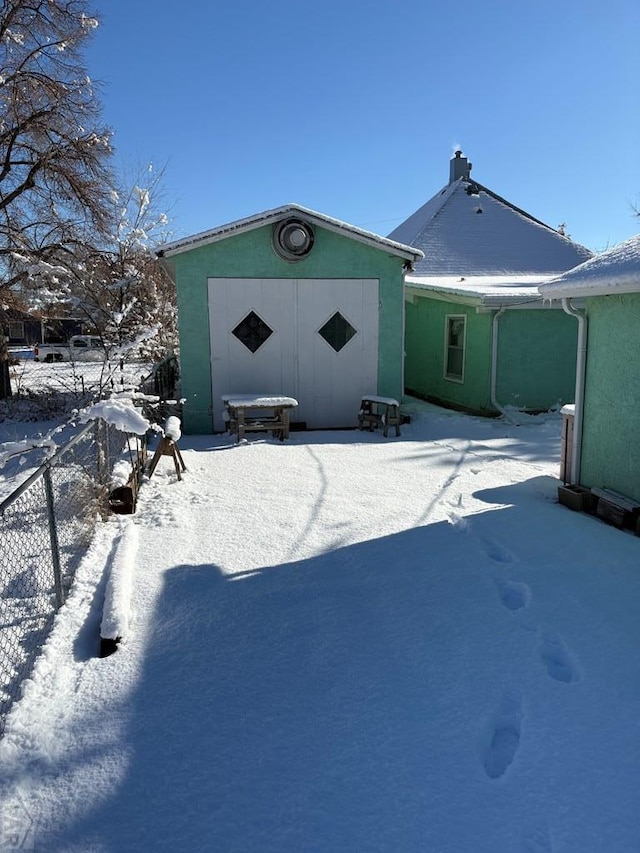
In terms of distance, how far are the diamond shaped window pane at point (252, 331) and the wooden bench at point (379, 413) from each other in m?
2.05

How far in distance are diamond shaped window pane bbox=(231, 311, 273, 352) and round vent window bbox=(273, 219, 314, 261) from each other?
1145 mm

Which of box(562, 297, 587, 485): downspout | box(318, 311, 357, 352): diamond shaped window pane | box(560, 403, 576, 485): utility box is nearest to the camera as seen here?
box(562, 297, 587, 485): downspout

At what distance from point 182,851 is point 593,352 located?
546 cm

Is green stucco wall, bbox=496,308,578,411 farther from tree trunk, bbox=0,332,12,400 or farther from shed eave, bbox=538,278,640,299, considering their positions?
tree trunk, bbox=0,332,12,400

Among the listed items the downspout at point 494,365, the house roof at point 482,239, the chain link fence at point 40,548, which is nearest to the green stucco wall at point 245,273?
the downspout at point 494,365

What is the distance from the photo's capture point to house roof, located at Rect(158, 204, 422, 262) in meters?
9.22

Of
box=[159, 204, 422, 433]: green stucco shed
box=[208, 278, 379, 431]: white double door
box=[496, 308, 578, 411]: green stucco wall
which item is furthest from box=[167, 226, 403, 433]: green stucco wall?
box=[496, 308, 578, 411]: green stucco wall

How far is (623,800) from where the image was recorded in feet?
7.07

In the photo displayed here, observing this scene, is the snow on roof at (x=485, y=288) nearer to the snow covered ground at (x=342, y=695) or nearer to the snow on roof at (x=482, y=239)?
the snow on roof at (x=482, y=239)

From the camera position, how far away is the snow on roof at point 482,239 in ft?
53.3

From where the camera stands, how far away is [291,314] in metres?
9.91

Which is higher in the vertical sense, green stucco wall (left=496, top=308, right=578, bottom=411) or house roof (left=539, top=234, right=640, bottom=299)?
house roof (left=539, top=234, right=640, bottom=299)

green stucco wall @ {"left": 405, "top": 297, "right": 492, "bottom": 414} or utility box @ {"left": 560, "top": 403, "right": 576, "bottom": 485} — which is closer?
utility box @ {"left": 560, "top": 403, "right": 576, "bottom": 485}

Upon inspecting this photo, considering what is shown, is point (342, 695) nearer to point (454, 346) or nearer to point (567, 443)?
point (567, 443)
